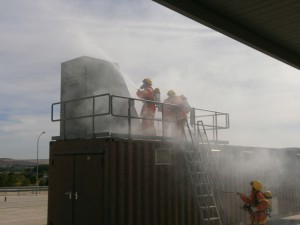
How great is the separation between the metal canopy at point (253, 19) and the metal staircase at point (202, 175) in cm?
567

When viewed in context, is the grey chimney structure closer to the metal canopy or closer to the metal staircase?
the metal staircase

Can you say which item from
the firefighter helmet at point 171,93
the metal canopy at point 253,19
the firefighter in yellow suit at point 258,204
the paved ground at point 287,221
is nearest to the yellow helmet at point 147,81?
the firefighter helmet at point 171,93

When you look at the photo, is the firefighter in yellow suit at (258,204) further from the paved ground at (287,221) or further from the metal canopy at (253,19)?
the metal canopy at (253,19)

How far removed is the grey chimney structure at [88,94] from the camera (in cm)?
1043

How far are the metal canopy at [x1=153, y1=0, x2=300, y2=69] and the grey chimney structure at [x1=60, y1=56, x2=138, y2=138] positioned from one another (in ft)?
20.3

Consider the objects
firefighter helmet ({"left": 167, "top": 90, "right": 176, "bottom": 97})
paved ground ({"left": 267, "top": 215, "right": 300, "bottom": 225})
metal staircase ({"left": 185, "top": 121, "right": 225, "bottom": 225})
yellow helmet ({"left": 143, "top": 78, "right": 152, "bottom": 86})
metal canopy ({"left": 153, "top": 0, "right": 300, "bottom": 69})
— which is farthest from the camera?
paved ground ({"left": 267, "top": 215, "right": 300, "bottom": 225})

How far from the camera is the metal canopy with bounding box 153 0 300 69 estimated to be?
13.4 feet

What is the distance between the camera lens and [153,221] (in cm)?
975

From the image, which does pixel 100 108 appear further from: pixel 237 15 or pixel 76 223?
pixel 237 15

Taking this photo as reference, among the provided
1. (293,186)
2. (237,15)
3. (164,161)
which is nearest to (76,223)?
(164,161)

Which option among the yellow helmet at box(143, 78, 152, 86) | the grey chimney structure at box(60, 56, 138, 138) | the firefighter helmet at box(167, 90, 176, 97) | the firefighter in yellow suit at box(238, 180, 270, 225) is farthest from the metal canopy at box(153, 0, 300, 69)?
the firefighter helmet at box(167, 90, 176, 97)

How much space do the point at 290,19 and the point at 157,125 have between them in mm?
7356

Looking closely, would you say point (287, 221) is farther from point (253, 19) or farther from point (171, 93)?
point (253, 19)

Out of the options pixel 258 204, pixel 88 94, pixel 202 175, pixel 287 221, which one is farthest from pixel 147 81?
pixel 287 221
